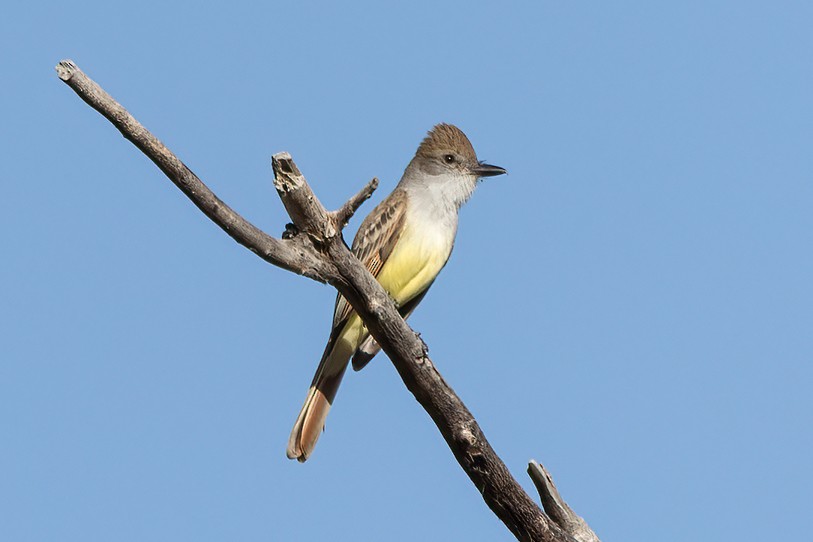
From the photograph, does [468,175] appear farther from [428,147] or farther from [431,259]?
[431,259]

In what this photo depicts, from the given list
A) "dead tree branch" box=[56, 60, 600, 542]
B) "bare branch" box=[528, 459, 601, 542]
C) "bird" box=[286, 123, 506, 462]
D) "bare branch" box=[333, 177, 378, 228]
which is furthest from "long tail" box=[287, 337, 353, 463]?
"bare branch" box=[333, 177, 378, 228]

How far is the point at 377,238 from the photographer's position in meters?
8.23

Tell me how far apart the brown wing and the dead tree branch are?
2.07 metres

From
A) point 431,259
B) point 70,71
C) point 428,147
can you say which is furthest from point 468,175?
point 70,71

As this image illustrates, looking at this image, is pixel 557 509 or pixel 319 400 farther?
pixel 319 400

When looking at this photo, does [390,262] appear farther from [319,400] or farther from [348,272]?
[348,272]

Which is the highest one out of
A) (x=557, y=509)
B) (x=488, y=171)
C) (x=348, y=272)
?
(x=488, y=171)

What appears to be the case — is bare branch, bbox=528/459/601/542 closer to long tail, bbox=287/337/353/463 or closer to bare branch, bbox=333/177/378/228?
bare branch, bbox=333/177/378/228

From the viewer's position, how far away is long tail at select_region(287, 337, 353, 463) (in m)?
7.52

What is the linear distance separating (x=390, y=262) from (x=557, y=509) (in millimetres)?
2733

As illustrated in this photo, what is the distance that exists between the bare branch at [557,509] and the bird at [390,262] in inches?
83.4

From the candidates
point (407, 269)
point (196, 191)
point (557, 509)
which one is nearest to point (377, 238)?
point (407, 269)

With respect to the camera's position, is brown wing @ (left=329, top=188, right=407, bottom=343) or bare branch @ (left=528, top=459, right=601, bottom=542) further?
brown wing @ (left=329, top=188, right=407, bottom=343)

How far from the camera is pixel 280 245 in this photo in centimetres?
539
